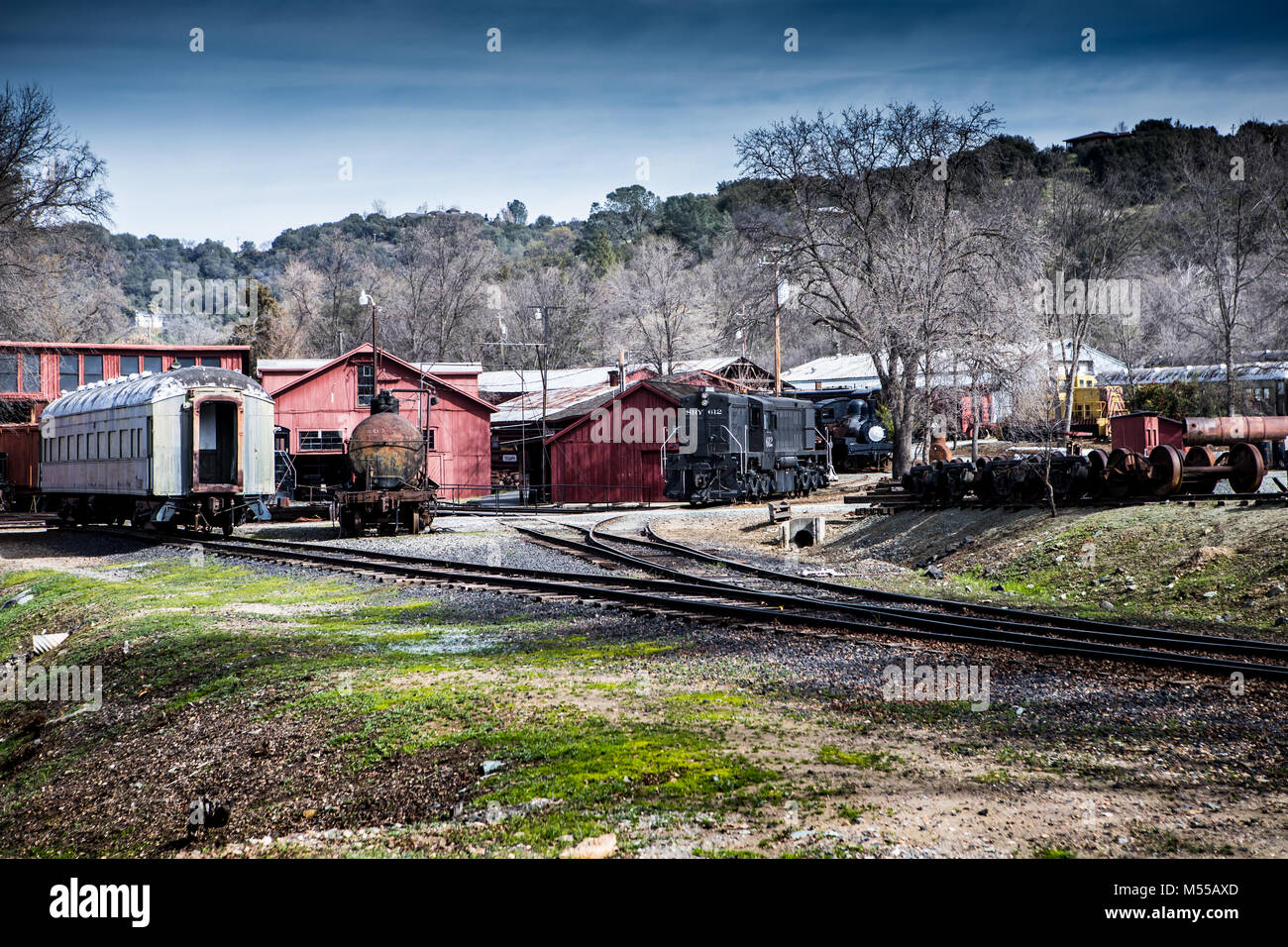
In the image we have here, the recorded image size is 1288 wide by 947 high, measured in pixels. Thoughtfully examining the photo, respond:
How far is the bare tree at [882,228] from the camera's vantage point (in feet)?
116

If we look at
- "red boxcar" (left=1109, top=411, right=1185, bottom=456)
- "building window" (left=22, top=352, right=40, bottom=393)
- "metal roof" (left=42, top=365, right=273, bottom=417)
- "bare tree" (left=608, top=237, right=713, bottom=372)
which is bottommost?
"red boxcar" (left=1109, top=411, right=1185, bottom=456)

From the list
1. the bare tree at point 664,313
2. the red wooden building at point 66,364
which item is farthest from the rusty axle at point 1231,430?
the bare tree at point 664,313

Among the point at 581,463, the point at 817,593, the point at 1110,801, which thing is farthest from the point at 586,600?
the point at 581,463

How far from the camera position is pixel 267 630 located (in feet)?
40.3

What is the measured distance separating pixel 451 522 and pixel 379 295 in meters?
61.3

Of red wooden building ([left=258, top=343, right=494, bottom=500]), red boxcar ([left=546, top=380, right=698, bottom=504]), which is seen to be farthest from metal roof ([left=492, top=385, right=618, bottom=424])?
red boxcar ([left=546, top=380, right=698, bottom=504])

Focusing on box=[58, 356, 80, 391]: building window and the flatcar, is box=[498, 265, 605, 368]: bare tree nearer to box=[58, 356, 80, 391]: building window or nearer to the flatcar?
box=[58, 356, 80, 391]: building window

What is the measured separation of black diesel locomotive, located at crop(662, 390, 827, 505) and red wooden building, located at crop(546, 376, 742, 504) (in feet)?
12.2

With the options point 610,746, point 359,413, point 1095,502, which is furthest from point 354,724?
point 359,413

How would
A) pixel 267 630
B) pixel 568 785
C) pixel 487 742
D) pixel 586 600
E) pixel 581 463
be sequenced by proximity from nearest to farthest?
1. pixel 568 785
2. pixel 487 742
3. pixel 267 630
4. pixel 586 600
5. pixel 581 463

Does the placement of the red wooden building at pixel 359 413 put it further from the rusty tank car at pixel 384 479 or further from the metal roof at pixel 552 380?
the rusty tank car at pixel 384 479

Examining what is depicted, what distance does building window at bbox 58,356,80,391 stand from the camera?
40531mm

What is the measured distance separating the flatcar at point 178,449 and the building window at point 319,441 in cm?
1164
